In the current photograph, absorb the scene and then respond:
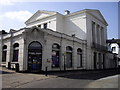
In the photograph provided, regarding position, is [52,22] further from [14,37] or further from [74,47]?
[14,37]

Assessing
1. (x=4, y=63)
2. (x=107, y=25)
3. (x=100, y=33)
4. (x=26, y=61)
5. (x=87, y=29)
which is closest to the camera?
(x=26, y=61)

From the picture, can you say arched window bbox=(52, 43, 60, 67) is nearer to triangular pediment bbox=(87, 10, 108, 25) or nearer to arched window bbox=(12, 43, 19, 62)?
arched window bbox=(12, 43, 19, 62)

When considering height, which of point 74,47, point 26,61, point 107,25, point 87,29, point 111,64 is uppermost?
Result: point 107,25

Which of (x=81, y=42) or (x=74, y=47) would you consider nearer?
(x=74, y=47)

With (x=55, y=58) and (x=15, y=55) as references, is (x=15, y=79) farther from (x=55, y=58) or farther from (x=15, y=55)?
(x=55, y=58)

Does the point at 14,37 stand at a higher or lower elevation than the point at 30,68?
higher

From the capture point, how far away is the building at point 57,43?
18.9m

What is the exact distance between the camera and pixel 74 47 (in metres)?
24.3

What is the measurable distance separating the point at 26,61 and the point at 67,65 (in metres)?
7.53

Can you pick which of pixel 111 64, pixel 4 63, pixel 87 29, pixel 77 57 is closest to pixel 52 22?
pixel 87 29

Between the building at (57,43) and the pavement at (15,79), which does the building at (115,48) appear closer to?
the building at (57,43)

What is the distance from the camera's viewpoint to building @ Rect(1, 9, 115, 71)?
18.9 meters

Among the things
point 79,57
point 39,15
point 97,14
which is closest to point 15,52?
point 79,57

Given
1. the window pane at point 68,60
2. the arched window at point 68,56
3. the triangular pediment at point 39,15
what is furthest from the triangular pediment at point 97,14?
the window pane at point 68,60
